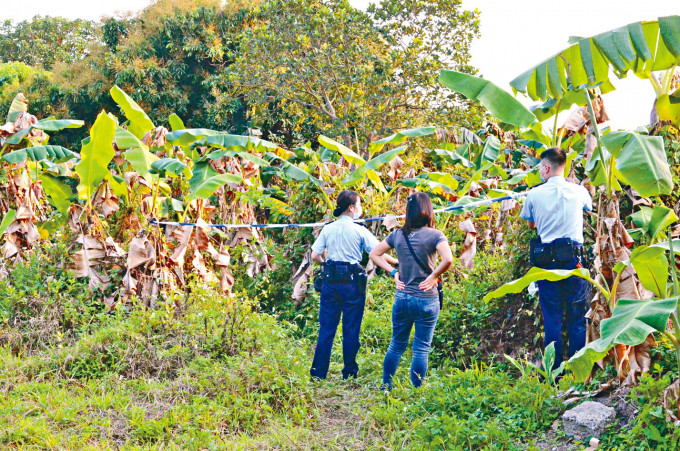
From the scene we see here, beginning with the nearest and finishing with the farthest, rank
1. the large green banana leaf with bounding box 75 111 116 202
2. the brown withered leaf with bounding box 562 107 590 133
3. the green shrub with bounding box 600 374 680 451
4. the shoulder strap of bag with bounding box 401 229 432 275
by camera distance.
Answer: the green shrub with bounding box 600 374 680 451
the shoulder strap of bag with bounding box 401 229 432 275
the brown withered leaf with bounding box 562 107 590 133
the large green banana leaf with bounding box 75 111 116 202

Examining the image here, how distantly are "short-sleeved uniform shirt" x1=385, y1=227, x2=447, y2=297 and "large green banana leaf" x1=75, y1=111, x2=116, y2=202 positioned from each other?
3794mm

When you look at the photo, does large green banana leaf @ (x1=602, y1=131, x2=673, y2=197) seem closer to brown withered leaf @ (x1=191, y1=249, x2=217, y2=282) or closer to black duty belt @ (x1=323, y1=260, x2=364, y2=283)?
black duty belt @ (x1=323, y1=260, x2=364, y2=283)

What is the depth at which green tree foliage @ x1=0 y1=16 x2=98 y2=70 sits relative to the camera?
1062 inches

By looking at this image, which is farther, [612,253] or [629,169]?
[612,253]

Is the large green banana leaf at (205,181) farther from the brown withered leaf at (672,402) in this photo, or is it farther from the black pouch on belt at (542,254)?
the brown withered leaf at (672,402)

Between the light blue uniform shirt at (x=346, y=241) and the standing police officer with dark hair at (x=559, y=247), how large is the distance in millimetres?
1407

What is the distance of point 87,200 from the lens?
6.91m

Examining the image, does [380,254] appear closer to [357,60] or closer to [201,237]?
[201,237]

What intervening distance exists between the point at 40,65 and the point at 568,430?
28.7 metres

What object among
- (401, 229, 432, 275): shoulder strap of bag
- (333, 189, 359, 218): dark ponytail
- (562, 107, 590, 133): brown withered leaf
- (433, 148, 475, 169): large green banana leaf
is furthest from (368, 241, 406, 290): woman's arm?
(433, 148, 475, 169): large green banana leaf

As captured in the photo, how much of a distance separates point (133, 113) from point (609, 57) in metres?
5.62

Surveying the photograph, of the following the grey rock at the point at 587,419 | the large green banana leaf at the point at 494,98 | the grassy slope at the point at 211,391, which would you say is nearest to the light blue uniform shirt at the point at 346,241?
the grassy slope at the point at 211,391

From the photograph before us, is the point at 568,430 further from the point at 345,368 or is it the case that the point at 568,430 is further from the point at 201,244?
the point at 201,244

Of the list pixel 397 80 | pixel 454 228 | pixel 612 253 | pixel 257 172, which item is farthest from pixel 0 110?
pixel 612 253
